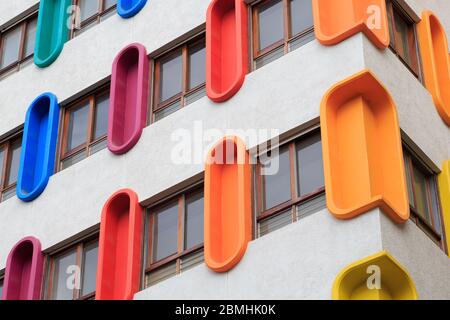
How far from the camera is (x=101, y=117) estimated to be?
30656mm

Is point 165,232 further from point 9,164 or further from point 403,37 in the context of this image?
point 9,164

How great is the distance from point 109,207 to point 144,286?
7.47 ft

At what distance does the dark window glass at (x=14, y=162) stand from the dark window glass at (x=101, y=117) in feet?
10.1

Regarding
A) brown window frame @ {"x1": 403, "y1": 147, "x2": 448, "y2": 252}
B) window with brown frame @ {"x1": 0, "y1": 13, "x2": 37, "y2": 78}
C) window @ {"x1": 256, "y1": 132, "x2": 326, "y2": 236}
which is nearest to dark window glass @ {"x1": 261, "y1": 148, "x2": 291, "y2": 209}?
window @ {"x1": 256, "y1": 132, "x2": 326, "y2": 236}

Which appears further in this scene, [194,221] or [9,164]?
[9,164]

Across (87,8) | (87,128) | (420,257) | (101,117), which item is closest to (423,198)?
(420,257)

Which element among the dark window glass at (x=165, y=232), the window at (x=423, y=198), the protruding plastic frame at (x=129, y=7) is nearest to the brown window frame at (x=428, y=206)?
the window at (x=423, y=198)

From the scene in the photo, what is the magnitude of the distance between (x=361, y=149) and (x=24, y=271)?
9943 mm

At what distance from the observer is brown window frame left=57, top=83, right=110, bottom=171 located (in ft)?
99.5

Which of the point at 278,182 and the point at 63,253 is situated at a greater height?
the point at 63,253

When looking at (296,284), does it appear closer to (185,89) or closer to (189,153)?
(189,153)

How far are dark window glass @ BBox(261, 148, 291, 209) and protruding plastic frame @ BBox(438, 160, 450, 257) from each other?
3719 mm

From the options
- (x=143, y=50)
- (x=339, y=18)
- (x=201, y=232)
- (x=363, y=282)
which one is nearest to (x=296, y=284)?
(x=363, y=282)

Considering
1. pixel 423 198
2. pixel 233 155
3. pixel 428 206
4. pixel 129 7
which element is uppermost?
pixel 129 7
